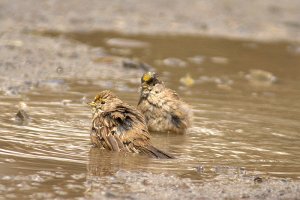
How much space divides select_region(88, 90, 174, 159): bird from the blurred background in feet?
0.45

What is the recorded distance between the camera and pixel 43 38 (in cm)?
1417

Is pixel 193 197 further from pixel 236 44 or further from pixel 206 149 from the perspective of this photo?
pixel 236 44

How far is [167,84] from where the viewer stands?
11.7m

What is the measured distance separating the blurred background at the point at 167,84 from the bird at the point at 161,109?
0.55 feet

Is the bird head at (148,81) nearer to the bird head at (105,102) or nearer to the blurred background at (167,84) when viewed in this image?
the blurred background at (167,84)

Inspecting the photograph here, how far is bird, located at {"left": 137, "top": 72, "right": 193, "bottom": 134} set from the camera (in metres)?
8.98

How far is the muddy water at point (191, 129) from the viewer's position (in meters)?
6.89

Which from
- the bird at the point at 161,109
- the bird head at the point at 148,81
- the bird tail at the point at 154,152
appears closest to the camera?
the bird tail at the point at 154,152

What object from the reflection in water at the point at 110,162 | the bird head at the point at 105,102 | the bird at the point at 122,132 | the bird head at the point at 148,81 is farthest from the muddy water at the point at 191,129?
the bird head at the point at 148,81

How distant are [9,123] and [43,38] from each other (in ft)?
18.9

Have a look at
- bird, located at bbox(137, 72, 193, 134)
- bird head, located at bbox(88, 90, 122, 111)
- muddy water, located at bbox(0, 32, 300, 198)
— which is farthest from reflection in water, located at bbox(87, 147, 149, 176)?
bird, located at bbox(137, 72, 193, 134)

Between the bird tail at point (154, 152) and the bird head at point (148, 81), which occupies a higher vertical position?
the bird head at point (148, 81)

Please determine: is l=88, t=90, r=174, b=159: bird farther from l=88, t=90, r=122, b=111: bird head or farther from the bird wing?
l=88, t=90, r=122, b=111: bird head

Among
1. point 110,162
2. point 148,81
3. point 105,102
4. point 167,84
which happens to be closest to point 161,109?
point 148,81
